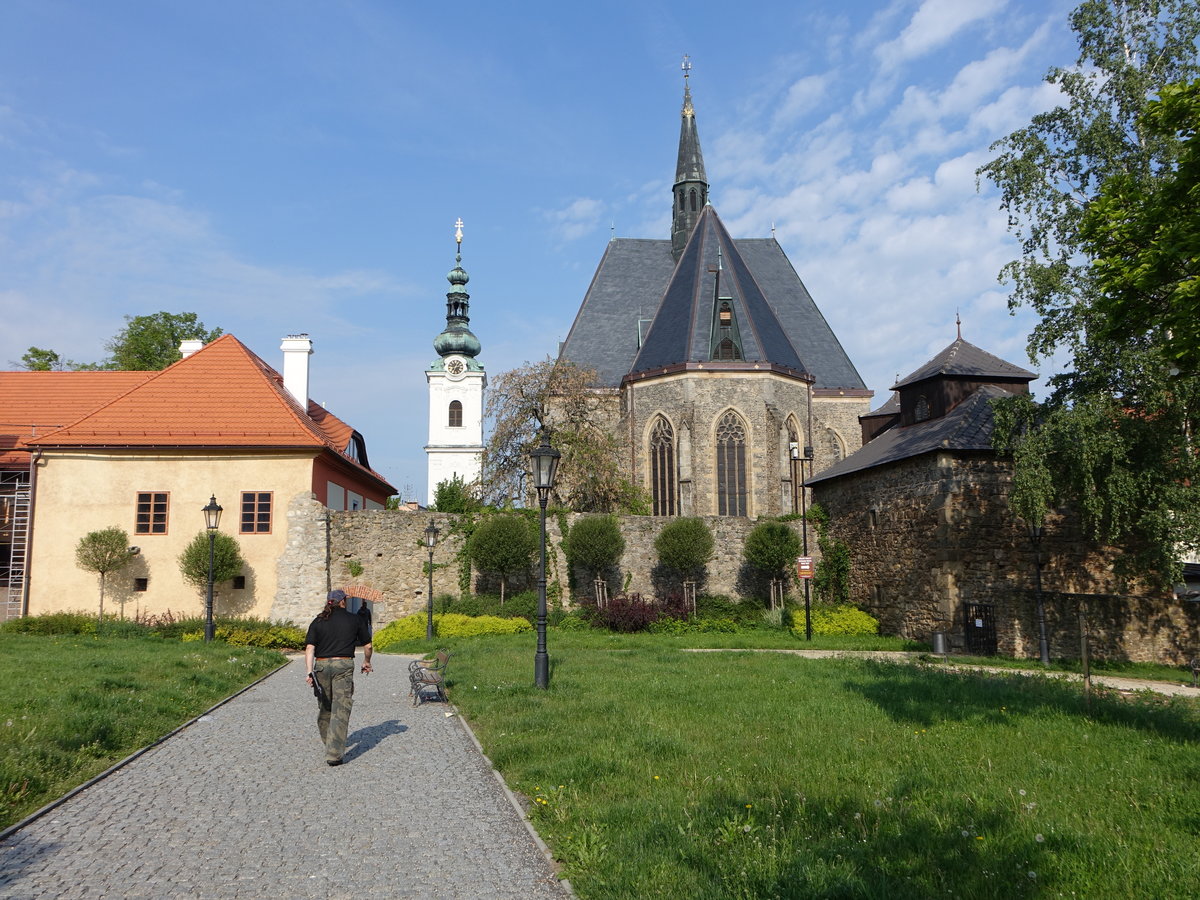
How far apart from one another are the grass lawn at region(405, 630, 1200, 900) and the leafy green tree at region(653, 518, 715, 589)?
13.8 meters

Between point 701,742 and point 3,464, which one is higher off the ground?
point 3,464

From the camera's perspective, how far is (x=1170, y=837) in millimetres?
5207

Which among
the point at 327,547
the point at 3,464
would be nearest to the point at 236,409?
the point at 327,547

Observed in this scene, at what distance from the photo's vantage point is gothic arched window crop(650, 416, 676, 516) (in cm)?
3503

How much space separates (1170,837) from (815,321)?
42.6 m

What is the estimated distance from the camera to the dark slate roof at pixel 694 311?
35.9 metres

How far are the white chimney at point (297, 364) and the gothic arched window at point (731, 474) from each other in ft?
52.7

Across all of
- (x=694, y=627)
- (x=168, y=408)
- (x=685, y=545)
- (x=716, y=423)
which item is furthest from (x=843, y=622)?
(x=168, y=408)

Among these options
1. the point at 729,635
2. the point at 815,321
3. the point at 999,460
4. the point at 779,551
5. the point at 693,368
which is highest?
the point at 815,321

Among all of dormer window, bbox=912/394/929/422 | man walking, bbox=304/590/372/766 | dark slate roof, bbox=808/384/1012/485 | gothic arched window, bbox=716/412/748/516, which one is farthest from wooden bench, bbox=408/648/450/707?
gothic arched window, bbox=716/412/748/516

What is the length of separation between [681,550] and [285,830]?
68.2 feet

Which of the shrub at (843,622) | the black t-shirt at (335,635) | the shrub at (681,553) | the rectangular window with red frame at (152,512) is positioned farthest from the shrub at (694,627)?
the black t-shirt at (335,635)

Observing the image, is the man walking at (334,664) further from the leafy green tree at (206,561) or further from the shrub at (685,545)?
the shrub at (685,545)

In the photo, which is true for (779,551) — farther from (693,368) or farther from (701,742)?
(701,742)
